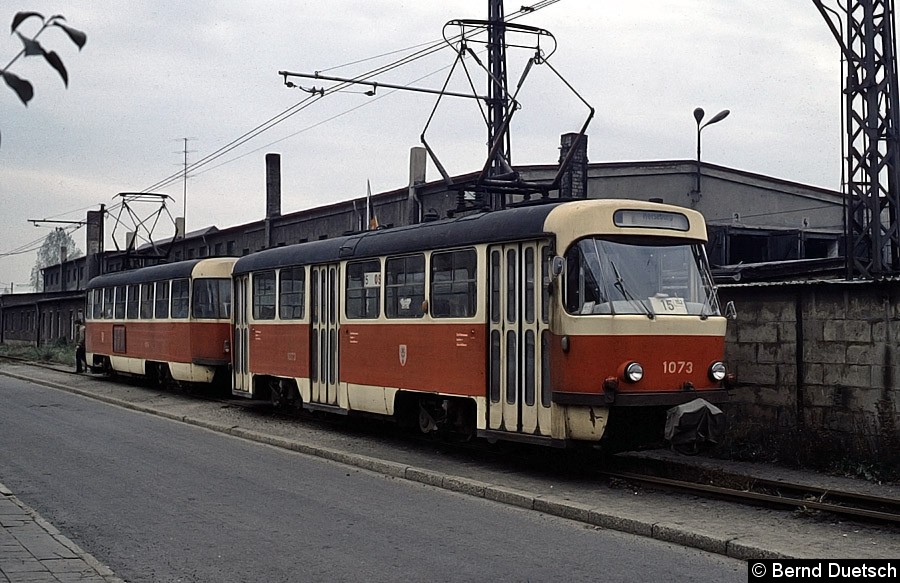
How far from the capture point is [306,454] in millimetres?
14109

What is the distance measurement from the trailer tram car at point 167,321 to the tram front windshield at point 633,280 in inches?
517

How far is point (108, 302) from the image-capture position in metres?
29.9

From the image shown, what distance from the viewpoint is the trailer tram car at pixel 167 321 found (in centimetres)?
2289

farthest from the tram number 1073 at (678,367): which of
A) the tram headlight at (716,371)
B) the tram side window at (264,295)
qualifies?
the tram side window at (264,295)

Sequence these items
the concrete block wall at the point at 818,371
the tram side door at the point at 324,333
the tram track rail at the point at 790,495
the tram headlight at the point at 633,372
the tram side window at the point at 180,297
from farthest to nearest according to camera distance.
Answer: the tram side window at the point at 180,297, the tram side door at the point at 324,333, the concrete block wall at the point at 818,371, the tram headlight at the point at 633,372, the tram track rail at the point at 790,495

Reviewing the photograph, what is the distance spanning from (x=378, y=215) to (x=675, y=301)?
88.1 ft

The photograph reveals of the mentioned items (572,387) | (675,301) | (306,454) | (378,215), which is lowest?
(306,454)

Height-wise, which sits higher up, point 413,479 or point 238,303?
point 238,303

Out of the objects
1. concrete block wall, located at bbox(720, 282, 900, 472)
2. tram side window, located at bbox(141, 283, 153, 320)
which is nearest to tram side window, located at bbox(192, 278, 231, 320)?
tram side window, located at bbox(141, 283, 153, 320)

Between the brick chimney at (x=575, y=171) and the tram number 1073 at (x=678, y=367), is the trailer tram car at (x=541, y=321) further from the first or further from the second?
the brick chimney at (x=575, y=171)

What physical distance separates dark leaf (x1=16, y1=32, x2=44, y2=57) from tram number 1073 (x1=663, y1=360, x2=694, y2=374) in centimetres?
886

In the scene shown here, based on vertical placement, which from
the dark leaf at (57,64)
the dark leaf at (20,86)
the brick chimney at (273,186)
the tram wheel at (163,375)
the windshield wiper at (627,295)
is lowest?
the tram wheel at (163,375)

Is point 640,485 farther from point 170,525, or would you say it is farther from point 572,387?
point 170,525

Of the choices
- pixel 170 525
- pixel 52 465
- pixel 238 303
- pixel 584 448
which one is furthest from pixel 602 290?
pixel 238 303
